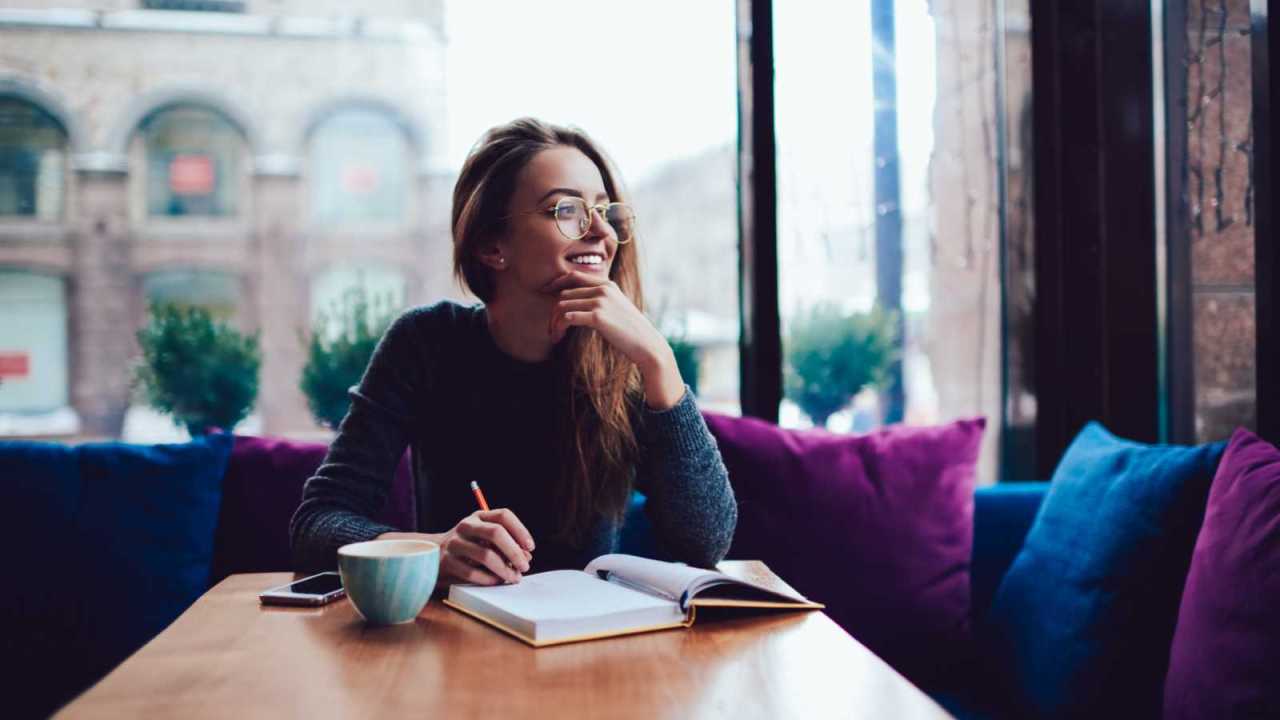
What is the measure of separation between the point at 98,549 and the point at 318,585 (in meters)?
0.77

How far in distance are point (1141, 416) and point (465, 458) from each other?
5.11ft

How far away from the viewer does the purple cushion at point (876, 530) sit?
1719 mm

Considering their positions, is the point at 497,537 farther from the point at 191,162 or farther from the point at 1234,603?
the point at 191,162

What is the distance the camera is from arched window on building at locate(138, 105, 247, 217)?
9.16 feet

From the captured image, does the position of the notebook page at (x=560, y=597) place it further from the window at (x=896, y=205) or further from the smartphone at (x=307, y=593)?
the window at (x=896, y=205)

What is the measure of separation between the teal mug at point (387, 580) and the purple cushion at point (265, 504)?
0.79m

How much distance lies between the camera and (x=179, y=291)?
8.23ft

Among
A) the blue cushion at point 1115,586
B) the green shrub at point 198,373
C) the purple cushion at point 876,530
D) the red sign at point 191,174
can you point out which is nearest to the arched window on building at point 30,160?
the red sign at point 191,174

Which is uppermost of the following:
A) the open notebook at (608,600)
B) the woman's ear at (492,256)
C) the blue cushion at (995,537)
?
the woman's ear at (492,256)

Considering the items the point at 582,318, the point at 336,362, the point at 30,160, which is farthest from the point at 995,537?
the point at 30,160

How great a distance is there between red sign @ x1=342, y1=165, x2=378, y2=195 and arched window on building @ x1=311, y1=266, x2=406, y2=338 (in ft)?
1.32

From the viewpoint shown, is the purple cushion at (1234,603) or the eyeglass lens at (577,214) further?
the eyeglass lens at (577,214)

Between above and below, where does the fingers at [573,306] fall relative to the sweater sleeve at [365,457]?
above

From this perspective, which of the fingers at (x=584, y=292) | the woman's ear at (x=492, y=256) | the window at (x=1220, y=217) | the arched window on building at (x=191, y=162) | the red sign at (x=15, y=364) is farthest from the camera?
the arched window on building at (x=191, y=162)
